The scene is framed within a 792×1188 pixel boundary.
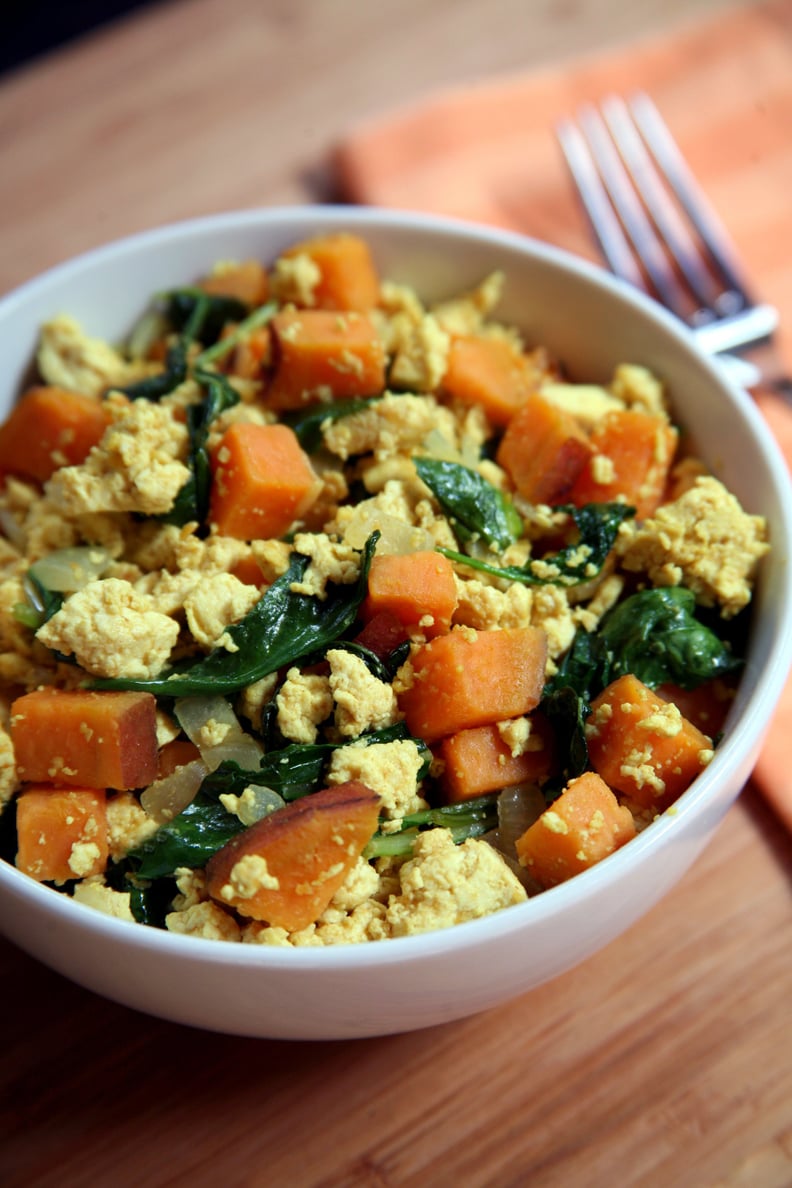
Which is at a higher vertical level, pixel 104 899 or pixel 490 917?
pixel 104 899

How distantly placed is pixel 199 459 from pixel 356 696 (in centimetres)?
67

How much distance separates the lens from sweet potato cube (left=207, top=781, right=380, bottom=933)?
5.87ft

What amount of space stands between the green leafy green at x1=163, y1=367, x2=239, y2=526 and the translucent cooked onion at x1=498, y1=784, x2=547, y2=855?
864 millimetres

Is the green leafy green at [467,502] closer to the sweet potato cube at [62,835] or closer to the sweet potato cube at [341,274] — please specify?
the sweet potato cube at [341,274]

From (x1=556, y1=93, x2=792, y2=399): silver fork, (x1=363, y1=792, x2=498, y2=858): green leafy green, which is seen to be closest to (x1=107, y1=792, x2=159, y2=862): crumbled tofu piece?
(x1=363, y1=792, x2=498, y2=858): green leafy green

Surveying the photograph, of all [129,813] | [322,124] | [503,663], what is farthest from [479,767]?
[322,124]

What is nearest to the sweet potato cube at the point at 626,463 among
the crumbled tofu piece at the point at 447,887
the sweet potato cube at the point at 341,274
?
the sweet potato cube at the point at 341,274

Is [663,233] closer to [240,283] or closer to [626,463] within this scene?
[626,463]

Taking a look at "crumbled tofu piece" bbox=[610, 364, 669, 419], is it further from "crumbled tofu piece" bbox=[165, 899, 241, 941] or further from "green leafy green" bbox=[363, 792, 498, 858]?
"crumbled tofu piece" bbox=[165, 899, 241, 941]

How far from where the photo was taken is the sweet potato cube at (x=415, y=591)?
203 centimetres

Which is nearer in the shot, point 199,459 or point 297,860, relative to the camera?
point 297,860

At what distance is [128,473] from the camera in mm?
2180

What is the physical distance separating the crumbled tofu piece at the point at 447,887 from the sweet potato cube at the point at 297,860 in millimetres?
112

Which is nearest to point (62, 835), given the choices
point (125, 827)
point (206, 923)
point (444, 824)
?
point (125, 827)
